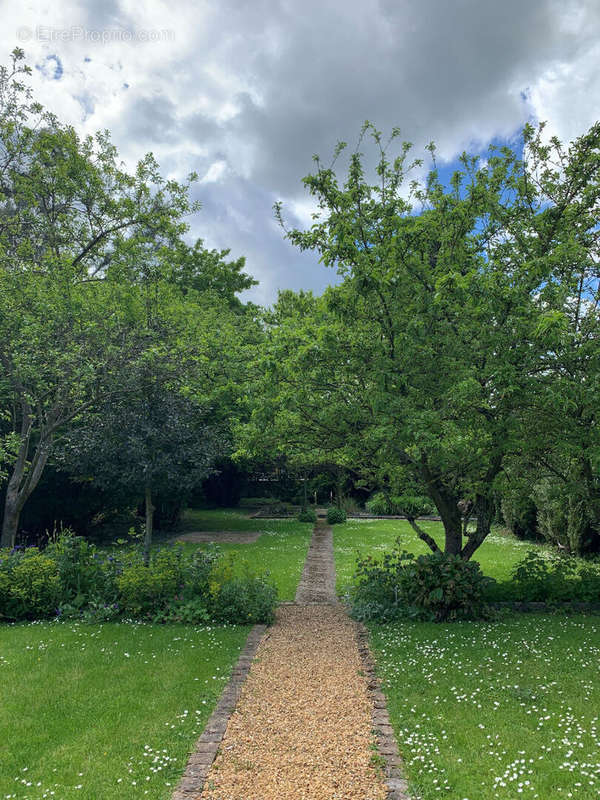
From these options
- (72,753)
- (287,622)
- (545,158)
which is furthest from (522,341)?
(72,753)

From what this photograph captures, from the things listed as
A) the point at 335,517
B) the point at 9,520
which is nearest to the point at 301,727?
the point at 9,520

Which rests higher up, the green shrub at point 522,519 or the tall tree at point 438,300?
the tall tree at point 438,300

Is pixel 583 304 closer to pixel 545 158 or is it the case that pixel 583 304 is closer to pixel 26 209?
pixel 545 158

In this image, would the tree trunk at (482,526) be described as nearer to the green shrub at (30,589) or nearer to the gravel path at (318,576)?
the gravel path at (318,576)

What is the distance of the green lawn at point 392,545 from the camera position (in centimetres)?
1153

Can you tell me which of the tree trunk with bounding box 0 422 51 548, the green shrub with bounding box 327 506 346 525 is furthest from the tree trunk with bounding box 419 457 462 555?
the green shrub with bounding box 327 506 346 525

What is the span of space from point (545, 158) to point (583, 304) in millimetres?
2411

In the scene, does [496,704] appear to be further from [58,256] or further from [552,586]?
[58,256]

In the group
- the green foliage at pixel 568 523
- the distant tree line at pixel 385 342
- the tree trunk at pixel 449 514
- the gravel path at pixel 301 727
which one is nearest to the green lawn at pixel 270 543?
the gravel path at pixel 301 727

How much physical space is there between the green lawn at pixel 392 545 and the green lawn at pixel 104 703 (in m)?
4.34

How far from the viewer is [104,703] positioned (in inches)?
192

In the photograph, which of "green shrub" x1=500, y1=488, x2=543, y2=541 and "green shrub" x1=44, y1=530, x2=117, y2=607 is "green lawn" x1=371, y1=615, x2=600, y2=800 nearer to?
"green shrub" x1=44, y1=530, x2=117, y2=607

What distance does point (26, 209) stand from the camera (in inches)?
495

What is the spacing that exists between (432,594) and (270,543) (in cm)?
912
